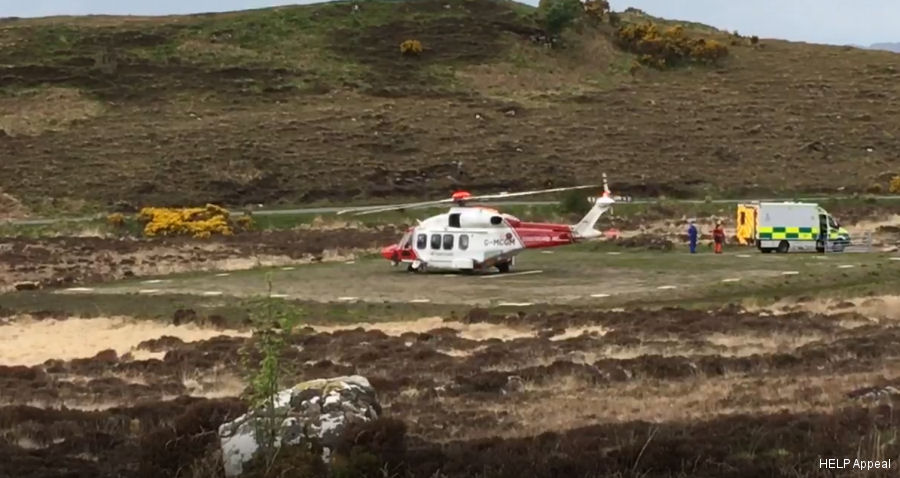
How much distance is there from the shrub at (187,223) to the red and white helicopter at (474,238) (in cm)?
1551

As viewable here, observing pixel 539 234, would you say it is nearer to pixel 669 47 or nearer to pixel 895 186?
pixel 895 186

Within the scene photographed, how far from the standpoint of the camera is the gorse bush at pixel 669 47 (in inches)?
3607

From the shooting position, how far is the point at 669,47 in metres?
92.2

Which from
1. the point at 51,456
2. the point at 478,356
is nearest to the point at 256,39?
the point at 478,356

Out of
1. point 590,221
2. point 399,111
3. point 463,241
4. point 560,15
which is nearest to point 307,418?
point 463,241

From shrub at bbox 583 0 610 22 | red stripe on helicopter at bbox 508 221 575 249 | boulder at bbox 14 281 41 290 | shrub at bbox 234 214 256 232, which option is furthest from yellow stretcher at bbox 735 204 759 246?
shrub at bbox 583 0 610 22

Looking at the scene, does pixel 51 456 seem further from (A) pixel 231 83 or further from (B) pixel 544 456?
(A) pixel 231 83

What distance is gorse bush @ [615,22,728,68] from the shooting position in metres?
91.6

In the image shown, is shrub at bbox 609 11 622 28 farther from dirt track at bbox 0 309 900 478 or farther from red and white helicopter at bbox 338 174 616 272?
dirt track at bbox 0 309 900 478

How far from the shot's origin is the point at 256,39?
3610 inches

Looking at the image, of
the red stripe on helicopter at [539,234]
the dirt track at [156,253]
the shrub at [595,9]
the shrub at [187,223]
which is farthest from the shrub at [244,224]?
the shrub at [595,9]

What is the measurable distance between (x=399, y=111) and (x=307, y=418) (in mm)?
67981

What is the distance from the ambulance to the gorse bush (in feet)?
156

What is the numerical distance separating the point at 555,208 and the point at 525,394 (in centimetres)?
4045
